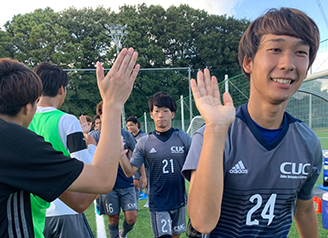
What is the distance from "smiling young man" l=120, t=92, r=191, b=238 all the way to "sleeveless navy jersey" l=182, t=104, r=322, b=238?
228 cm

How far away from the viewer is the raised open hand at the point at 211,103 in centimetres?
123

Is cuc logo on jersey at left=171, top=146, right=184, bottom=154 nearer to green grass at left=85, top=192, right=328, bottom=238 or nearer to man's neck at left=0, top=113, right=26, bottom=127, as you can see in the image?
green grass at left=85, top=192, right=328, bottom=238

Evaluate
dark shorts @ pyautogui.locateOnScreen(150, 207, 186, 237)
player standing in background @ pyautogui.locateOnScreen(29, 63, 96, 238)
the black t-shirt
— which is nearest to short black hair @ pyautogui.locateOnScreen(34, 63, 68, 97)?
player standing in background @ pyautogui.locateOnScreen(29, 63, 96, 238)

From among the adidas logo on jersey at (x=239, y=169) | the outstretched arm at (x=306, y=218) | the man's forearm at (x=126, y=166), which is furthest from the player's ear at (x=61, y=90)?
the outstretched arm at (x=306, y=218)

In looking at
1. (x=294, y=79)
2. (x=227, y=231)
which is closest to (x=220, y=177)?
(x=227, y=231)

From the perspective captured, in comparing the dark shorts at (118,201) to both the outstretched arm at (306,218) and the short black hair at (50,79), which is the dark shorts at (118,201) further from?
the outstretched arm at (306,218)

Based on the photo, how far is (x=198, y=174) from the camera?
46.6 inches

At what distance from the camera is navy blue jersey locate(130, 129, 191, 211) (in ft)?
12.5

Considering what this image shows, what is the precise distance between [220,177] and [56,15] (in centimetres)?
4179

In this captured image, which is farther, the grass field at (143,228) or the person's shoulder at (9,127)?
the grass field at (143,228)

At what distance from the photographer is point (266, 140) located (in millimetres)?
1539

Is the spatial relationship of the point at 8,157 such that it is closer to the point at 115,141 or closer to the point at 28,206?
the point at 28,206

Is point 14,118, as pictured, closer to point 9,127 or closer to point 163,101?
point 9,127

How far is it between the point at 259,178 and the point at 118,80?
0.94 metres
